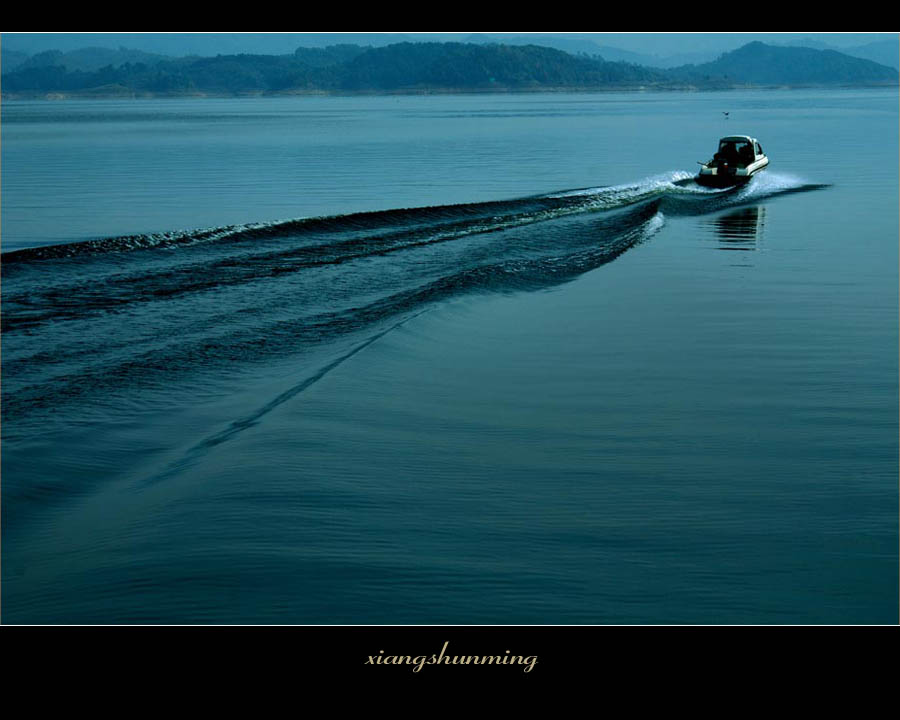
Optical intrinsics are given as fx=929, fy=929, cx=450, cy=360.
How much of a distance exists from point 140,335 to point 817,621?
10485mm

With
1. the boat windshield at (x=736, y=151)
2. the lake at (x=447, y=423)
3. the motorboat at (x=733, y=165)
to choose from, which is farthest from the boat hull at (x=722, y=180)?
the lake at (x=447, y=423)

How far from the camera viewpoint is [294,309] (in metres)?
15.8

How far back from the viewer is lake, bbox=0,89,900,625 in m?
7.11

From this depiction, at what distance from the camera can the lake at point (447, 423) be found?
7109 millimetres

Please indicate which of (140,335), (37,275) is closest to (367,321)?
(140,335)

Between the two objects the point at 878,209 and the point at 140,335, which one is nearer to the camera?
the point at 140,335

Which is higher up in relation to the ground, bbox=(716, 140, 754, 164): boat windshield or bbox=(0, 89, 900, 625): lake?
Result: bbox=(716, 140, 754, 164): boat windshield

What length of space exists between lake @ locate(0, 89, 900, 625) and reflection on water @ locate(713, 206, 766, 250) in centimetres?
32

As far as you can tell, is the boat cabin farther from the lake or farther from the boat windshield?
the lake

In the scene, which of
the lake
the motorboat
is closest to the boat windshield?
the motorboat

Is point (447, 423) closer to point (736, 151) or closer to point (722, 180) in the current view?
point (722, 180)

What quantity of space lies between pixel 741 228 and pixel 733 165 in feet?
38.1

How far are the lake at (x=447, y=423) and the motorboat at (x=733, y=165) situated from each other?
11172mm
